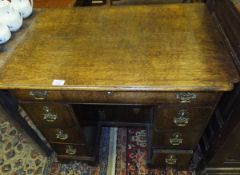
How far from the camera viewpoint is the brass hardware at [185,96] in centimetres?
86

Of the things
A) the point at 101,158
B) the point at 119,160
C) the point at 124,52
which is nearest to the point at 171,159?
the point at 119,160

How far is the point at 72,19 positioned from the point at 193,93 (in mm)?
759

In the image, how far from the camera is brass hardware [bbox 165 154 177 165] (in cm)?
129

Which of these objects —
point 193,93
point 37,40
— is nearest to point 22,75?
point 37,40

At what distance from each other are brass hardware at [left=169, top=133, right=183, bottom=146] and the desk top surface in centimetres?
41

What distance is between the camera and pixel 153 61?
0.92 meters

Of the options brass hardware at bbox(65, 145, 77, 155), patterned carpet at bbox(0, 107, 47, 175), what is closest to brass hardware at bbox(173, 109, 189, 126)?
brass hardware at bbox(65, 145, 77, 155)

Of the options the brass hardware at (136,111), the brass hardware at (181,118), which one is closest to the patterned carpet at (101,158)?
the brass hardware at (136,111)

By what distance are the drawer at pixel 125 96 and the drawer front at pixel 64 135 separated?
285mm

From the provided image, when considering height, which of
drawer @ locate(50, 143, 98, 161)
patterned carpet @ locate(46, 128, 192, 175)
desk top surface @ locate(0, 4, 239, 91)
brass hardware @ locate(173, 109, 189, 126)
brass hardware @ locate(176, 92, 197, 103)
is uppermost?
desk top surface @ locate(0, 4, 239, 91)

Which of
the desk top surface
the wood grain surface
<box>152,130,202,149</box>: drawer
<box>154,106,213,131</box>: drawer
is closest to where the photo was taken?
the desk top surface

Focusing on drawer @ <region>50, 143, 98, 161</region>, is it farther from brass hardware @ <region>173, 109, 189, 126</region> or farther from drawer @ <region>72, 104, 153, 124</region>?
brass hardware @ <region>173, 109, 189, 126</region>

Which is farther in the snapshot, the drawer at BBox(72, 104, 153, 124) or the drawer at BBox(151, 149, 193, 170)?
the drawer at BBox(72, 104, 153, 124)

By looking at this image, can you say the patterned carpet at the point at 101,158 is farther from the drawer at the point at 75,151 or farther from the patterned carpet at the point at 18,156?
the drawer at the point at 75,151
